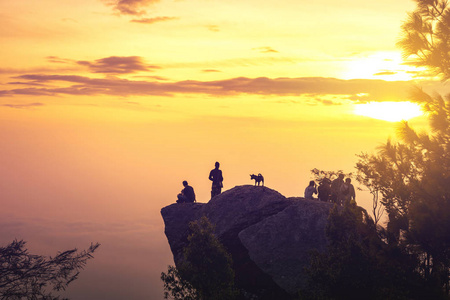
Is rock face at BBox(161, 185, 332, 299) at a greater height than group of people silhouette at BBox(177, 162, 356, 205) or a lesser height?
lesser

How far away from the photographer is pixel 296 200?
1034 inches

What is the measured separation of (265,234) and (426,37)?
11820 millimetres

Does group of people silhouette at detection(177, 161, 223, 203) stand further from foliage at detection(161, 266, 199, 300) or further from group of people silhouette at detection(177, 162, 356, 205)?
foliage at detection(161, 266, 199, 300)

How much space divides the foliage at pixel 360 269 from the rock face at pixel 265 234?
306 cm

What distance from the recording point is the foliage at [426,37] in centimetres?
2252

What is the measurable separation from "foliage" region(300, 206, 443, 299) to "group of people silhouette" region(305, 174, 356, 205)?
20.4 feet

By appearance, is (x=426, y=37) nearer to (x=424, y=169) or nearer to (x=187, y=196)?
(x=424, y=169)

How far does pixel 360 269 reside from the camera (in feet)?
61.8

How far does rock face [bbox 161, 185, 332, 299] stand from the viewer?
23.2 m

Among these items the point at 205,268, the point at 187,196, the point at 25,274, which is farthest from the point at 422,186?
the point at 25,274

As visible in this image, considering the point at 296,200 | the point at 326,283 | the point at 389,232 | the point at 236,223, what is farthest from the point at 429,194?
the point at 236,223

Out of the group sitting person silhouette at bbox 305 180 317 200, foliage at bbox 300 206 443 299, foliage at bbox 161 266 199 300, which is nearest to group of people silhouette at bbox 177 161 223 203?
sitting person silhouette at bbox 305 180 317 200

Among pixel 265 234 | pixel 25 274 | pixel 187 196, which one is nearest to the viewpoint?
pixel 25 274

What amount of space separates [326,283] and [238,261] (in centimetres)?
676
